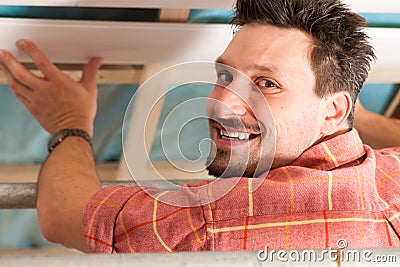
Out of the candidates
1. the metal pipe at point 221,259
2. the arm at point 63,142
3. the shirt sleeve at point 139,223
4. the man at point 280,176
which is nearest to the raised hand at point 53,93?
the arm at point 63,142

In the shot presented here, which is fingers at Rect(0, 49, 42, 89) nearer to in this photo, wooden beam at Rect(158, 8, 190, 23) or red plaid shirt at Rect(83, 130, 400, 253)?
wooden beam at Rect(158, 8, 190, 23)

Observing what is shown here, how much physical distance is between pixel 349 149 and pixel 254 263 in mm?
472

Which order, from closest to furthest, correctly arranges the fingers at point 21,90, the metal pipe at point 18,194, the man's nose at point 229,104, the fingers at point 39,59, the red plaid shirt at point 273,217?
the red plaid shirt at point 273,217
the man's nose at point 229,104
the metal pipe at point 18,194
the fingers at point 39,59
the fingers at point 21,90

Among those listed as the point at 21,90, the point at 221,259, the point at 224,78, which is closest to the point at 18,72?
the point at 21,90

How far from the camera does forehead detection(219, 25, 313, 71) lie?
3.68ft

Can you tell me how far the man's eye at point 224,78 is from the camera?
45.7 inches

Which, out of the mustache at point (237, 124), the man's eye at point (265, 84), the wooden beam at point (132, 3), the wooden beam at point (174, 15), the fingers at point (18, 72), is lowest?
the mustache at point (237, 124)

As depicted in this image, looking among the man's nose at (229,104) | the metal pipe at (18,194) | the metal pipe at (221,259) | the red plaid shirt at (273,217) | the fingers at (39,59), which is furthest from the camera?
the fingers at (39,59)

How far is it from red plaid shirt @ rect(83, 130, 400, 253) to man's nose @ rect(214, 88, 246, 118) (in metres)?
0.11

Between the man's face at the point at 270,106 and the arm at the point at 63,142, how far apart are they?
0.25m

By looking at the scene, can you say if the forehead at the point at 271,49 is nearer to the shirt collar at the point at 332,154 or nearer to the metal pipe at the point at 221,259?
the shirt collar at the point at 332,154

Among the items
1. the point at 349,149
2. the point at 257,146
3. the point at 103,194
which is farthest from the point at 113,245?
the point at 349,149

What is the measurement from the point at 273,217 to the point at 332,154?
159mm

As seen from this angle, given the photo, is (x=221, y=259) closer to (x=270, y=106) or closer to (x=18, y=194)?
(x=270, y=106)
